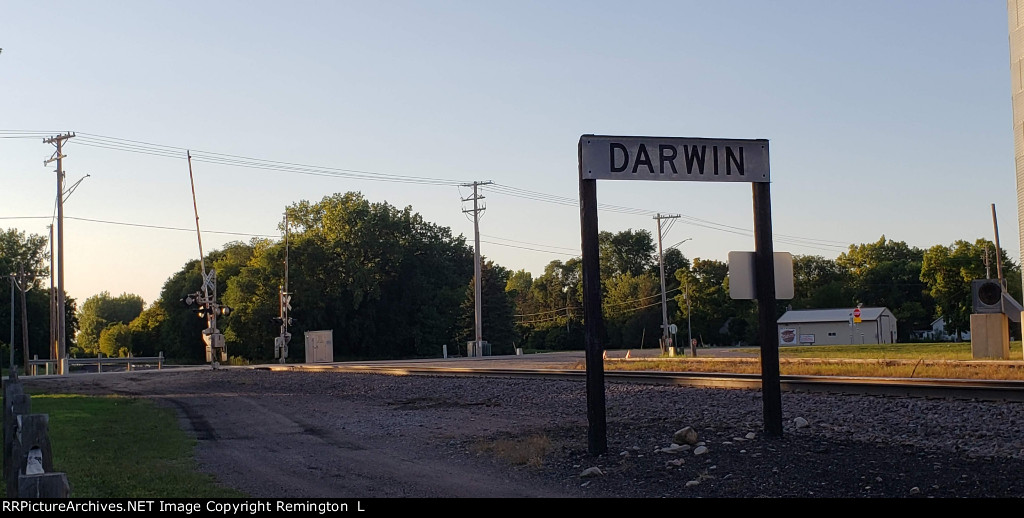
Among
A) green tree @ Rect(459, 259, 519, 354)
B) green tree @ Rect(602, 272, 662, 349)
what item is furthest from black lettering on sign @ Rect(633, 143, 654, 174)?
green tree @ Rect(602, 272, 662, 349)

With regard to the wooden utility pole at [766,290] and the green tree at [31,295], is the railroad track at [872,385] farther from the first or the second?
the green tree at [31,295]

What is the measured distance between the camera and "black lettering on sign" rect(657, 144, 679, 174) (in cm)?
1158

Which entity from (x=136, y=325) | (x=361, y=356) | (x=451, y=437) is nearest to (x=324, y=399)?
(x=451, y=437)

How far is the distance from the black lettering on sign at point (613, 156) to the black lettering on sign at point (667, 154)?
1.37ft

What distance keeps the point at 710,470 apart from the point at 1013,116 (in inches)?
923

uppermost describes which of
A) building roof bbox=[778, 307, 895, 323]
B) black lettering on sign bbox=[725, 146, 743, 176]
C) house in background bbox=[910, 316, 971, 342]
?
black lettering on sign bbox=[725, 146, 743, 176]

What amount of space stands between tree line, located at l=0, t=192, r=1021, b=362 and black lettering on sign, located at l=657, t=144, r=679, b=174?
70.0 metres

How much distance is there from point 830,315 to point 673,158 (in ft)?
290

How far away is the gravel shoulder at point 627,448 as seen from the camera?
8.95 metres

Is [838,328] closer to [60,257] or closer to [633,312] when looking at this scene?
[633,312]

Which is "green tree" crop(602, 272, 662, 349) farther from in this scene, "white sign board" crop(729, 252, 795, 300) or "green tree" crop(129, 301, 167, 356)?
"white sign board" crop(729, 252, 795, 300)

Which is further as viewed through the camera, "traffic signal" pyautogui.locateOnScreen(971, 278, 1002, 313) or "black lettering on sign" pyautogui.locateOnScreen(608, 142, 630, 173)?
"traffic signal" pyautogui.locateOnScreen(971, 278, 1002, 313)

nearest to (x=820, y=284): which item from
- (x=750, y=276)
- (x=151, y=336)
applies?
(x=151, y=336)

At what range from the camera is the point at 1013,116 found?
2817 centimetres
